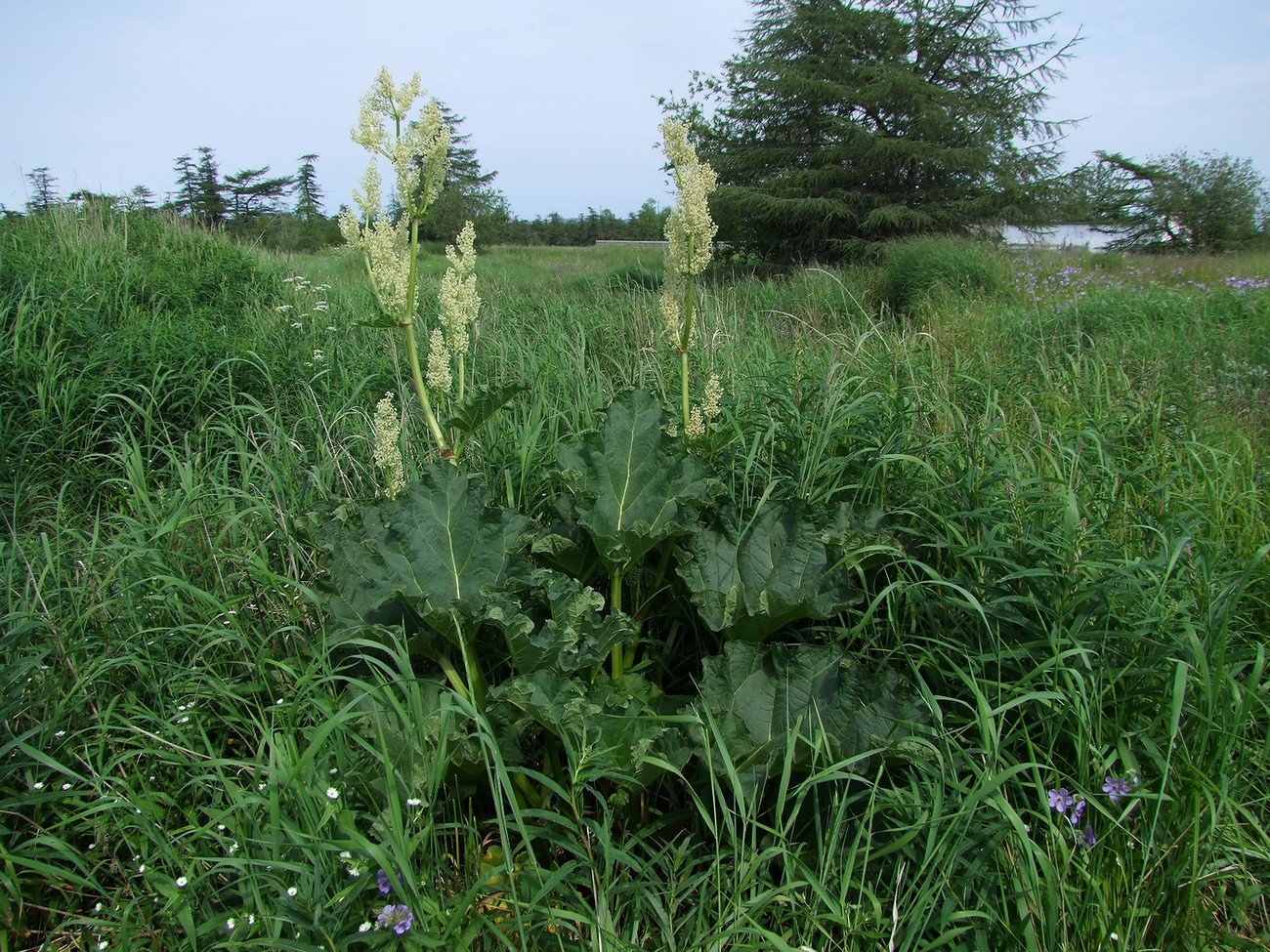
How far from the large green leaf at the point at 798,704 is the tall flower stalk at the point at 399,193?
1029 mm

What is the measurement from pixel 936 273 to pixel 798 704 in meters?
8.74

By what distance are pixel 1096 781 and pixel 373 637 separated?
181 cm

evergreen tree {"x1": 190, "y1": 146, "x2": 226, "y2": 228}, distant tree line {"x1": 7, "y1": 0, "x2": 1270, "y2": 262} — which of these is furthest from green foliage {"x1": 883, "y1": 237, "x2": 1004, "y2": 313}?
evergreen tree {"x1": 190, "y1": 146, "x2": 226, "y2": 228}

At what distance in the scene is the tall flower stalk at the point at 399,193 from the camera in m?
2.14

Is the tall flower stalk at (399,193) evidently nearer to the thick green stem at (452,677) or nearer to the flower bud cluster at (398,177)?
the flower bud cluster at (398,177)

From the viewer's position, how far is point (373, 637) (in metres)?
1.89

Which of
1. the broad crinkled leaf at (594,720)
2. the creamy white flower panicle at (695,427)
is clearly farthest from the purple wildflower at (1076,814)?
the creamy white flower panicle at (695,427)

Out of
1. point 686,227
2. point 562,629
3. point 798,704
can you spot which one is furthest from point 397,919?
point 686,227

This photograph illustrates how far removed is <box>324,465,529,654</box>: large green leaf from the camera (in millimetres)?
1902

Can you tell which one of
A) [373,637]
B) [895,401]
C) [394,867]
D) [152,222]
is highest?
[152,222]

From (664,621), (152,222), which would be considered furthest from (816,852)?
(152,222)

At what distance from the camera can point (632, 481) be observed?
6.88 feet

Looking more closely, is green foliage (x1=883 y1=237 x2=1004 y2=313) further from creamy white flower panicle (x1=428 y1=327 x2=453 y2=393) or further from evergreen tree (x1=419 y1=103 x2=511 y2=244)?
evergreen tree (x1=419 y1=103 x2=511 y2=244)

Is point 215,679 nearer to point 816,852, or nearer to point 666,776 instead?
point 666,776
